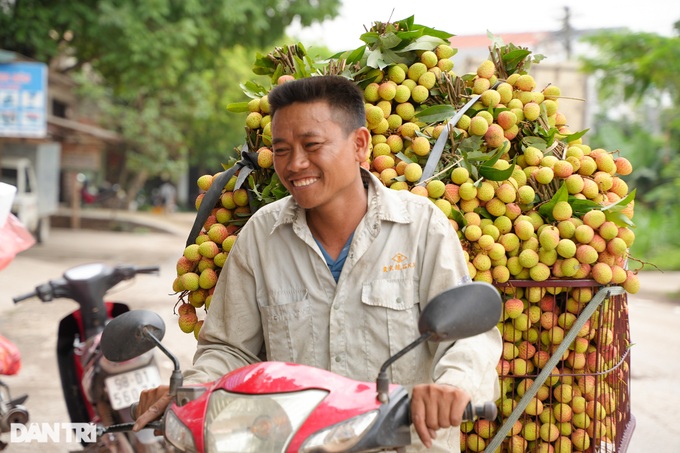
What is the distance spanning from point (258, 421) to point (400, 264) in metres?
0.81

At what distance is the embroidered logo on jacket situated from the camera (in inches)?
87.0

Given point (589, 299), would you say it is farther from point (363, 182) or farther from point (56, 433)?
point (56, 433)

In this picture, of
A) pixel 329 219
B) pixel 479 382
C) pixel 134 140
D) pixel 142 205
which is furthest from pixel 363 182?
pixel 142 205

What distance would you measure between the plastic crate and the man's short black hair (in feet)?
3.08

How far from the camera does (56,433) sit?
5375 mm

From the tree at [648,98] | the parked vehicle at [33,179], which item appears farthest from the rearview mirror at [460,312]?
the parked vehicle at [33,179]

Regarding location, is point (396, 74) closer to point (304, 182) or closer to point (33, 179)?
point (304, 182)

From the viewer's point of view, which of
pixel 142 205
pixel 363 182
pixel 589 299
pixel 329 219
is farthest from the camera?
pixel 142 205

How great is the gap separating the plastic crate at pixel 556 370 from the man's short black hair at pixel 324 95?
94 centimetres

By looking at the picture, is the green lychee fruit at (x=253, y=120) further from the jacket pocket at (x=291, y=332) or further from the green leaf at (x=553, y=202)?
the green leaf at (x=553, y=202)

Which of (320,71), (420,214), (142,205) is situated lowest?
(142,205)

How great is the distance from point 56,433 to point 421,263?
4.12 m

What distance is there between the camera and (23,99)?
13.5 m

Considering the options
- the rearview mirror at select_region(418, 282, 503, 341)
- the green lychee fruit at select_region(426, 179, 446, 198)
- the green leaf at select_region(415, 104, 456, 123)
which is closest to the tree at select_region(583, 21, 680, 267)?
the green leaf at select_region(415, 104, 456, 123)
